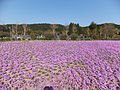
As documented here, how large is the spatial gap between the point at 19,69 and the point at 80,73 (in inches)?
96.0

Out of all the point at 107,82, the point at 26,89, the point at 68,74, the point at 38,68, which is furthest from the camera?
the point at 38,68

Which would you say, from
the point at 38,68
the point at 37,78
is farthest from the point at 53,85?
the point at 38,68

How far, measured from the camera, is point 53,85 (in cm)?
369

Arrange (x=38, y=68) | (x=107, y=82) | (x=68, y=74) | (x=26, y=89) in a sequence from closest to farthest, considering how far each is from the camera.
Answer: (x=26, y=89) < (x=107, y=82) < (x=68, y=74) < (x=38, y=68)

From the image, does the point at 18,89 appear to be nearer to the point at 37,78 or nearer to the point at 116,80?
the point at 37,78

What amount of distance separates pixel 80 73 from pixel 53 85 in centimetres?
128

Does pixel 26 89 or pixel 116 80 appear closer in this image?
pixel 26 89

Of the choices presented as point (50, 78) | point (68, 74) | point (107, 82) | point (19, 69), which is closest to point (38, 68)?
point (19, 69)

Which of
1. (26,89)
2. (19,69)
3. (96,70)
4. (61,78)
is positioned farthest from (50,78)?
(96,70)

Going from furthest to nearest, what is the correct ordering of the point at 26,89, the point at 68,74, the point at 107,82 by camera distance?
the point at 68,74
the point at 107,82
the point at 26,89

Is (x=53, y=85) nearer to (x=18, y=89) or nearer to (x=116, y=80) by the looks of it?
(x=18, y=89)

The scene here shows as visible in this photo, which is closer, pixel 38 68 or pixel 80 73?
pixel 80 73

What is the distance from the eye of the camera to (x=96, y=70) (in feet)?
15.6

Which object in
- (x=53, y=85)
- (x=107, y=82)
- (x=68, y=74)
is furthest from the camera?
(x=68, y=74)
